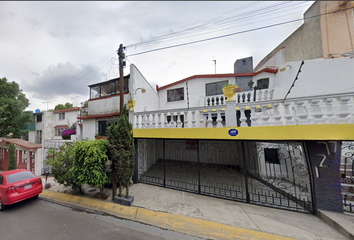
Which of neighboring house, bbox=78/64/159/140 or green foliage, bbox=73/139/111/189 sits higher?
neighboring house, bbox=78/64/159/140

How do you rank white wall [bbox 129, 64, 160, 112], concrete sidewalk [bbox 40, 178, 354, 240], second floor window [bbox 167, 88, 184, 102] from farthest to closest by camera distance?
second floor window [bbox 167, 88, 184, 102] → white wall [bbox 129, 64, 160, 112] → concrete sidewalk [bbox 40, 178, 354, 240]

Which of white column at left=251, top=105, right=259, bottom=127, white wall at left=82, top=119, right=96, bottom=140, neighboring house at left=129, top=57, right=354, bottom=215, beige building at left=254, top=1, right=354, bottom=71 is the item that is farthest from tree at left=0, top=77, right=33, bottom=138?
beige building at left=254, top=1, right=354, bottom=71

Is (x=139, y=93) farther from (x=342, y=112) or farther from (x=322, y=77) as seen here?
(x=322, y=77)

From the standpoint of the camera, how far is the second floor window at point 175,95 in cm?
984

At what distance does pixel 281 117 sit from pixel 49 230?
23.6ft

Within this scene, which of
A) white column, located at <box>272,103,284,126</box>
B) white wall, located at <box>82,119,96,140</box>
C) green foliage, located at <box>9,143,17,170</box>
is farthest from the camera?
white wall, located at <box>82,119,96,140</box>

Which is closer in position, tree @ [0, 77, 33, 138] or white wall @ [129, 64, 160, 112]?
white wall @ [129, 64, 160, 112]

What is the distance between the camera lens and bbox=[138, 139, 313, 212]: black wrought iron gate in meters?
4.23

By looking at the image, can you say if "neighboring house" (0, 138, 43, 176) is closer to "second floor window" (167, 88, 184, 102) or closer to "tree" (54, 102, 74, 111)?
"second floor window" (167, 88, 184, 102)

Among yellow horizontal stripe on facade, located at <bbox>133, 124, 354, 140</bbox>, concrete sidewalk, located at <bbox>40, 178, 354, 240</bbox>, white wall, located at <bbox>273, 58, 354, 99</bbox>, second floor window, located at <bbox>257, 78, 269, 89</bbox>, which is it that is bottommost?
concrete sidewalk, located at <bbox>40, 178, 354, 240</bbox>

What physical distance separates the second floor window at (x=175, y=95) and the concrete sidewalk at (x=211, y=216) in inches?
268

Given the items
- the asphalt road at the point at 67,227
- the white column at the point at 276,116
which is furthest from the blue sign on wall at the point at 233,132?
the asphalt road at the point at 67,227

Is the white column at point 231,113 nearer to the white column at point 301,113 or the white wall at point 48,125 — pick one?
the white column at point 301,113

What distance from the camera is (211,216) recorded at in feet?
11.9
